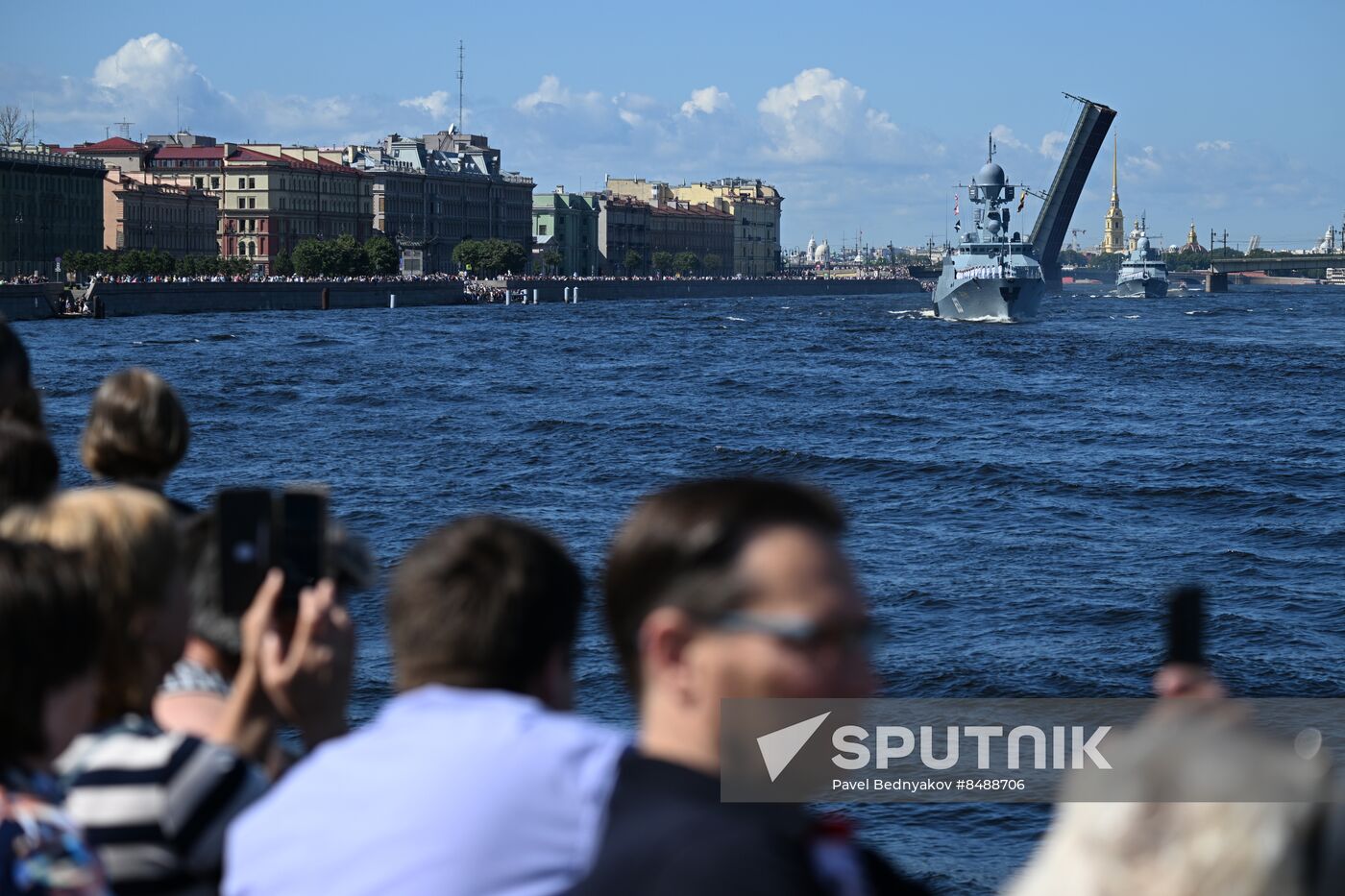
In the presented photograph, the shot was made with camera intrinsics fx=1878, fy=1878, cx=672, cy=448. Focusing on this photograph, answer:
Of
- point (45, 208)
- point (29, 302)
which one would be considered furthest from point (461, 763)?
point (45, 208)

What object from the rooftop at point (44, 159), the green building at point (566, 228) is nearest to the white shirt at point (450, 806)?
the rooftop at point (44, 159)

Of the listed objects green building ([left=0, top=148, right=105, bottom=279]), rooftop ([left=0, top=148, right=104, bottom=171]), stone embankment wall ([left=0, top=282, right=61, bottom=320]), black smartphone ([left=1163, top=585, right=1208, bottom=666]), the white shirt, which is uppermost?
rooftop ([left=0, top=148, right=104, bottom=171])

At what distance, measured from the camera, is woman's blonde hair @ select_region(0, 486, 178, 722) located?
168 centimetres

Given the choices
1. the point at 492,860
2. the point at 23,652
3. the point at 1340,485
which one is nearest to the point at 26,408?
the point at 23,652

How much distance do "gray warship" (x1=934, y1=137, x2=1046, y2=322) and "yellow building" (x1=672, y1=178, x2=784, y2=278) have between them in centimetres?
6428

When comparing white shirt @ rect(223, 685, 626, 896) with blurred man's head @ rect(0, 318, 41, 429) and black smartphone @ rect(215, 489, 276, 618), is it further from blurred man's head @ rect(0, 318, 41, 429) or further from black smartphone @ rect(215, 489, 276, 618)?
blurred man's head @ rect(0, 318, 41, 429)

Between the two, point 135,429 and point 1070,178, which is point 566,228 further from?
point 135,429

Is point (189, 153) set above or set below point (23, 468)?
above

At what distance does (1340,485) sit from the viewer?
60.2 ft

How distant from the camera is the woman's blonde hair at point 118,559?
66.1 inches

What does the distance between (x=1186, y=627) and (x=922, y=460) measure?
63.6ft

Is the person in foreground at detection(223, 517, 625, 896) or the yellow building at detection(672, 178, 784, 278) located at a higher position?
the yellow building at detection(672, 178, 784, 278)

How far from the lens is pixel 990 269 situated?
6153 centimetres

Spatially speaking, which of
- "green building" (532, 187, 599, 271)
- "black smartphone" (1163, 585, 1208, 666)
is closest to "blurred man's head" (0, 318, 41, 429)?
"black smartphone" (1163, 585, 1208, 666)
